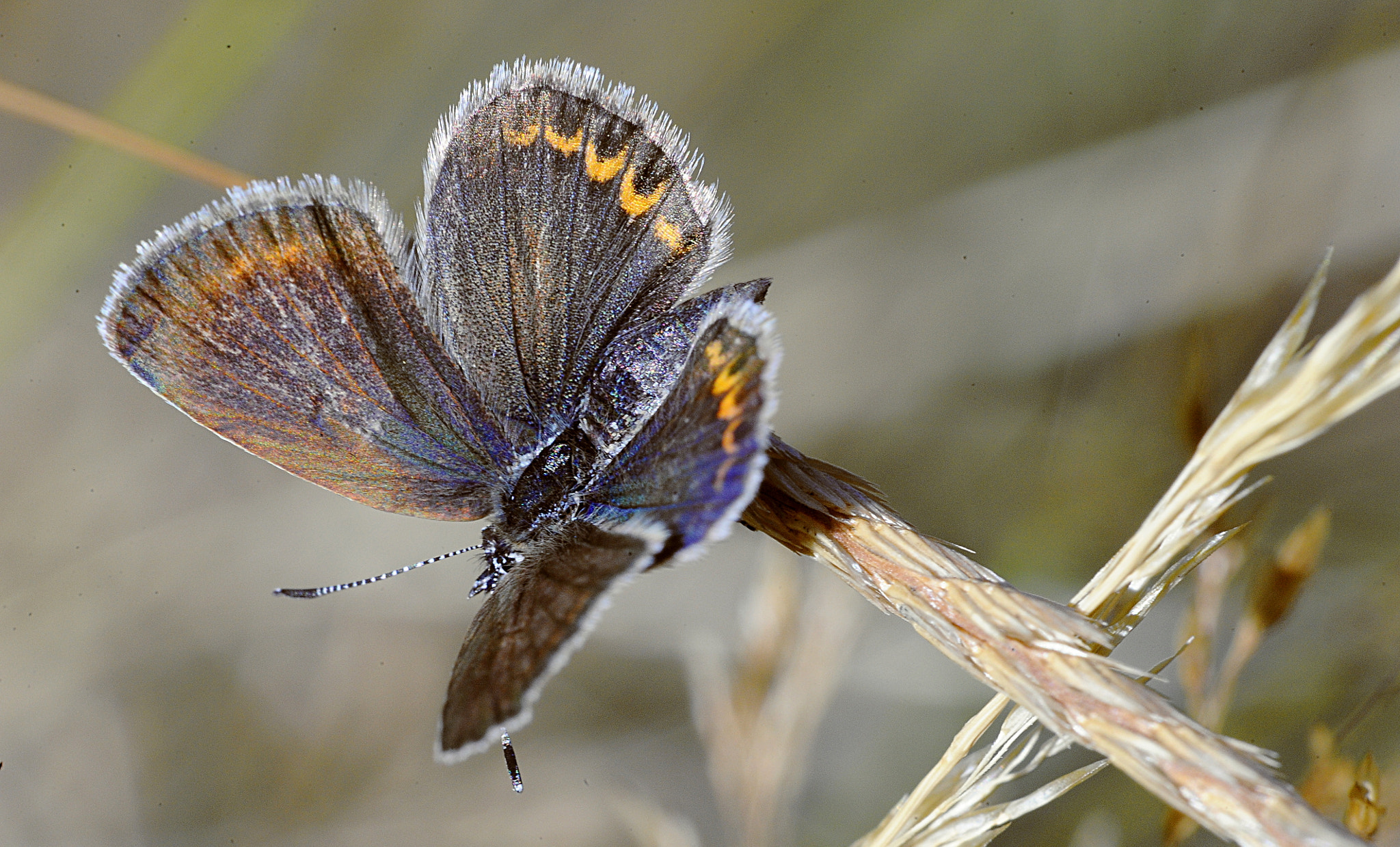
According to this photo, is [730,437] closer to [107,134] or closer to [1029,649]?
[1029,649]

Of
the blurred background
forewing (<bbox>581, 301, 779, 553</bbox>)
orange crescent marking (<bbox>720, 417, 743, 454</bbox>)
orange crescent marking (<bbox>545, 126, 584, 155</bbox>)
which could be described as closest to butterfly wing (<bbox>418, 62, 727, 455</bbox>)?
orange crescent marking (<bbox>545, 126, 584, 155</bbox>)

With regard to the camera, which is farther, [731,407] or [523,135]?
[523,135]

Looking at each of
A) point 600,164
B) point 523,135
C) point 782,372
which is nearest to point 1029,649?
point 600,164

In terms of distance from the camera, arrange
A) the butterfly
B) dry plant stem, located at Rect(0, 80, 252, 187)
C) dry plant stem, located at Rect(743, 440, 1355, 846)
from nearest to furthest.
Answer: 1. dry plant stem, located at Rect(743, 440, 1355, 846)
2. the butterfly
3. dry plant stem, located at Rect(0, 80, 252, 187)

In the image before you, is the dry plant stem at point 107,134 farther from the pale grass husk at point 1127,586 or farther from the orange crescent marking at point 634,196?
the pale grass husk at point 1127,586

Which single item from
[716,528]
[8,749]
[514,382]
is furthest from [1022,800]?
[8,749]

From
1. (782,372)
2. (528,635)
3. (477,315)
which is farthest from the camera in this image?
(782,372)

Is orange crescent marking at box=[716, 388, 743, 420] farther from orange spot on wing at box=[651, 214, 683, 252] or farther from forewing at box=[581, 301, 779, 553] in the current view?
orange spot on wing at box=[651, 214, 683, 252]
